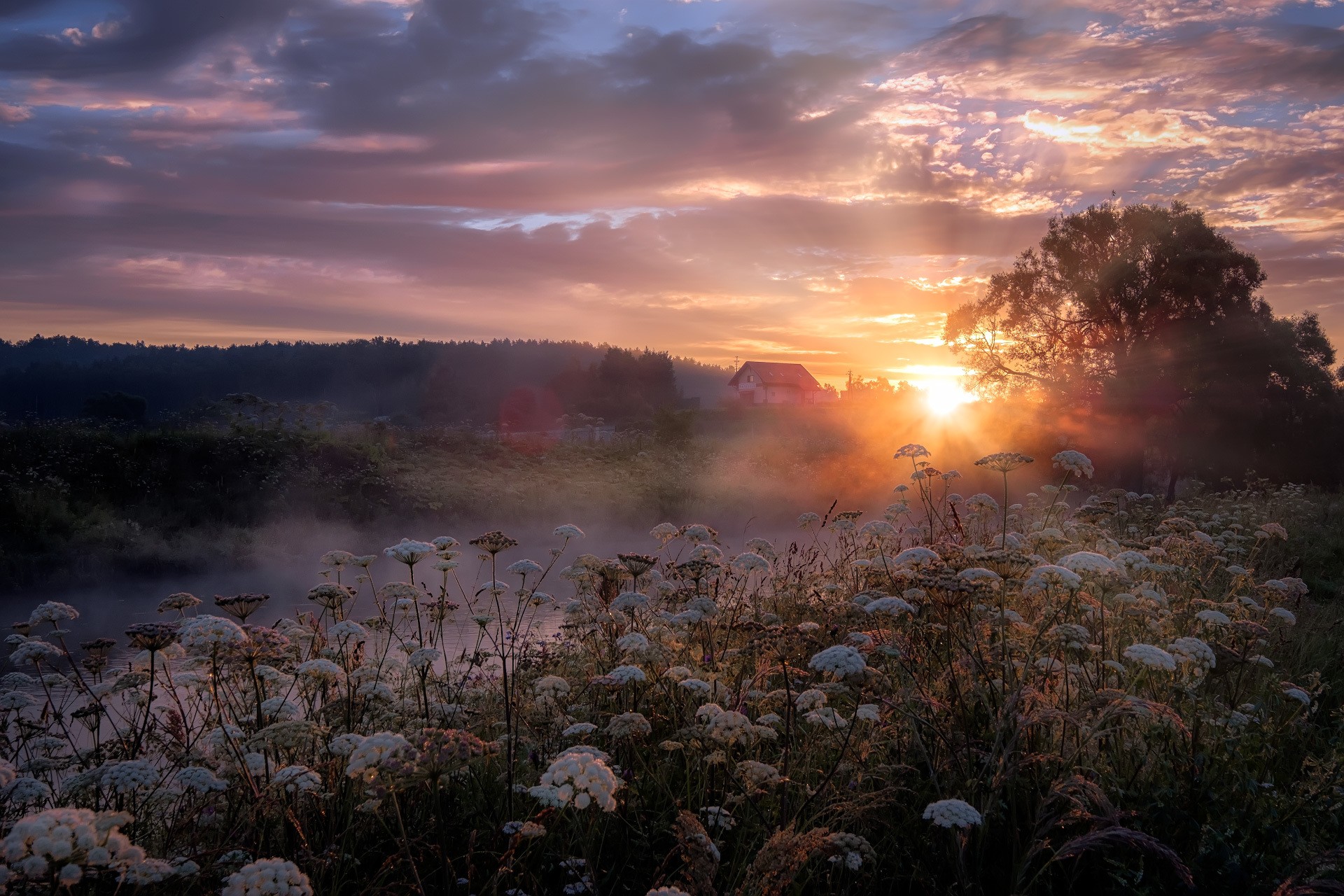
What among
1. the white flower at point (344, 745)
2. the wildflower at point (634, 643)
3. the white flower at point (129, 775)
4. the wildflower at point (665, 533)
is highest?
the wildflower at point (665, 533)

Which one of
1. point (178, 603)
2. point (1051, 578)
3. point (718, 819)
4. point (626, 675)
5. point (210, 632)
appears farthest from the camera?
point (178, 603)

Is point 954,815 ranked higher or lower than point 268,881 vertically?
lower

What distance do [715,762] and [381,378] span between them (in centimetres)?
7643

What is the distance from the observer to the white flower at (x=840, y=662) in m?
2.95

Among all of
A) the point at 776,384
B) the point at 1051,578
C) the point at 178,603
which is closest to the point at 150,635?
the point at 178,603

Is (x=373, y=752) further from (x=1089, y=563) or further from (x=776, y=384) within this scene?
(x=776, y=384)

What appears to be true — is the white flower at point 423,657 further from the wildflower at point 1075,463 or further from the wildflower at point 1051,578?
the wildflower at point 1075,463

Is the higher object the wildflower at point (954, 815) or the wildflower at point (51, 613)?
the wildflower at point (51, 613)

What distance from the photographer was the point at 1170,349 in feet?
89.4

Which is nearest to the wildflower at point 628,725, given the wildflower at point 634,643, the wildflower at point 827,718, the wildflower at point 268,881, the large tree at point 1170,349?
the wildflower at point 634,643

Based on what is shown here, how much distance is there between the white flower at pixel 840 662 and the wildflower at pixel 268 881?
5.91 feet

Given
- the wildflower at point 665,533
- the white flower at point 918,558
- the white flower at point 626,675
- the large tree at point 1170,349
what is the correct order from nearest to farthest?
the white flower at point 626,675, the white flower at point 918,558, the wildflower at point 665,533, the large tree at point 1170,349

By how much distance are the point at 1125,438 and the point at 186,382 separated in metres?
68.3

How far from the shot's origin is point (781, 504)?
26078 millimetres
